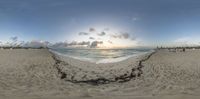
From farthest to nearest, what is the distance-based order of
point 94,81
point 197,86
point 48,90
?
point 94,81 → point 197,86 → point 48,90

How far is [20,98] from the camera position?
31.6ft

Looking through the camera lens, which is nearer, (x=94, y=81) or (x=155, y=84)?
(x=155, y=84)

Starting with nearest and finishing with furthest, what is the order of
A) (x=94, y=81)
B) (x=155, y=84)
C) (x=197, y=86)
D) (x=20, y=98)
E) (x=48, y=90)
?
(x=20, y=98), (x=48, y=90), (x=197, y=86), (x=155, y=84), (x=94, y=81)

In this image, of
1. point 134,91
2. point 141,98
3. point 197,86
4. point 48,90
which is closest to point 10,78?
point 48,90

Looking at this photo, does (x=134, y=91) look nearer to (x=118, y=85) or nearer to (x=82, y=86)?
(x=118, y=85)

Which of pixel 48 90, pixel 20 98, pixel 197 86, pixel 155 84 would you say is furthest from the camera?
pixel 155 84

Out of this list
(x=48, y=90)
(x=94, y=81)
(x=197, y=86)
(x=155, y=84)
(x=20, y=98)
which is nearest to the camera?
(x=20, y=98)

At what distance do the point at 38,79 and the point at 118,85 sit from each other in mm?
4838

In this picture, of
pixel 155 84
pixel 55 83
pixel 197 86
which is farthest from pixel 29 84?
pixel 197 86

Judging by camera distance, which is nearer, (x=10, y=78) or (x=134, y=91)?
(x=134, y=91)

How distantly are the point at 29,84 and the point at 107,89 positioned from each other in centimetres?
410

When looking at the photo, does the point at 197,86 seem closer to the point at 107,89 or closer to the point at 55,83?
the point at 107,89

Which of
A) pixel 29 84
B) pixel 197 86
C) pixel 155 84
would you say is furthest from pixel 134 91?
pixel 29 84

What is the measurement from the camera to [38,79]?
16.0m
